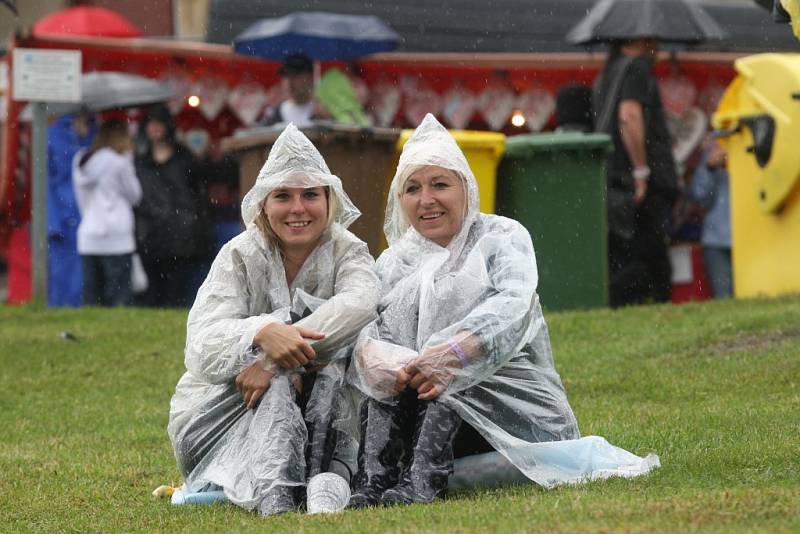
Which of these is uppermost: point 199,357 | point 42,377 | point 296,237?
point 296,237

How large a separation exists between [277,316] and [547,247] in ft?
19.7

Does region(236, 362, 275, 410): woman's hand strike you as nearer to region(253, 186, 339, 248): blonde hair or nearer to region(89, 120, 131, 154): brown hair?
region(253, 186, 339, 248): blonde hair

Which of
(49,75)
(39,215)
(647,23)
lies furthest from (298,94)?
(647,23)

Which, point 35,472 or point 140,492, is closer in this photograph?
point 140,492

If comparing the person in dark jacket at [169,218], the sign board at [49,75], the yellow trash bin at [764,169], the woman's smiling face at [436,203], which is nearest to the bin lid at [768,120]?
the yellow trash bin at [764,169]

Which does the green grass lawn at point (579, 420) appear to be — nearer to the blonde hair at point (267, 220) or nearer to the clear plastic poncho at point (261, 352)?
the clear plastic poncho at point (261, 352)

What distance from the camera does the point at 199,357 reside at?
577 cm

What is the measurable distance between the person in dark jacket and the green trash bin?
3315 millimetres

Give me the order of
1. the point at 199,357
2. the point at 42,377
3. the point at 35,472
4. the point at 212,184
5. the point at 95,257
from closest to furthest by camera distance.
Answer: the point at 199,357
the point at 35,472
the point at 42,377
the point at 95,257
the point at 212,184

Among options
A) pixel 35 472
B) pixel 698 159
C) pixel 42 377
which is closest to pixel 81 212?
pixel 42 377

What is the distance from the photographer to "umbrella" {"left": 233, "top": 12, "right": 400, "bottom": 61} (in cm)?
1431

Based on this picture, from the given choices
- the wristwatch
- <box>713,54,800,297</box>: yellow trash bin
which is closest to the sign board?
the wristwatch

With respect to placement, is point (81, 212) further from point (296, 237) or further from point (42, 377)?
point (296, 237)

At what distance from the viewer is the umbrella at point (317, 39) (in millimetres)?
14312
